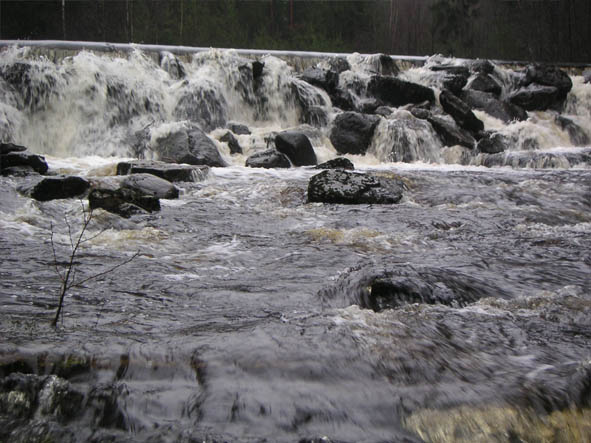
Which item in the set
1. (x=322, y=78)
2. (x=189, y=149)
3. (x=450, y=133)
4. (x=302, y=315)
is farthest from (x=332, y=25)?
(x=302, y=315)

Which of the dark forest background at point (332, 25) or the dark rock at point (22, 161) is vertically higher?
the dark forest background at point (332, 25)

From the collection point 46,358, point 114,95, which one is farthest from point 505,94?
point 46,358

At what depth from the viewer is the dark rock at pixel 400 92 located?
12414mm

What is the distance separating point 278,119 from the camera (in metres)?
12.0

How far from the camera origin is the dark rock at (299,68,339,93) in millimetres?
12414

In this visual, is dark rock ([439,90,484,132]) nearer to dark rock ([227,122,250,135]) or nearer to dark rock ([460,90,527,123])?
dark rock ([460,90,527,123])

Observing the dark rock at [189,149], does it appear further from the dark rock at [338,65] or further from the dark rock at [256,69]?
the dark rock at [338,65]

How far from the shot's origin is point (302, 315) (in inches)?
107

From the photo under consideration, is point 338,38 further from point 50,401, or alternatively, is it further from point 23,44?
point 50,401

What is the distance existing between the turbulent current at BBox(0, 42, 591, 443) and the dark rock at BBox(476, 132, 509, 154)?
237 cm

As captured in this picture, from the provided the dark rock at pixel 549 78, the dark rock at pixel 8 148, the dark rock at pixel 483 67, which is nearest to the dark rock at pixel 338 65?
the dark rock at pixel 483 67

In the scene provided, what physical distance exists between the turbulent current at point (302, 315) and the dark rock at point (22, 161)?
553 mm

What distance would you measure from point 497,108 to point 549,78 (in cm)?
244

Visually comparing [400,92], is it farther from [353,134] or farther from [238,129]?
[238,129]
